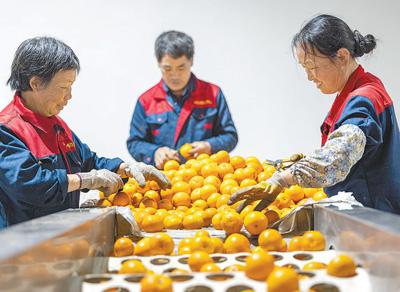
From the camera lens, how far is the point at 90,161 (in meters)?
2.46

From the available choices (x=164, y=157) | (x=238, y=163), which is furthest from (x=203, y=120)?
(x=238, y=163)

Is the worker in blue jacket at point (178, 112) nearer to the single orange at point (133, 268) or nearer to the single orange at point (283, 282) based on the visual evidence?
the single orange at point (133, 268)

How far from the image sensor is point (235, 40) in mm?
5223

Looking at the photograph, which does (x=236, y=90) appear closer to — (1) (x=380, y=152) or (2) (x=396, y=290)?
(1) (x=380, y=152)

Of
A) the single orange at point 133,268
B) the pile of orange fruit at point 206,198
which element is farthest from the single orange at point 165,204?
the single orange at point 133,268

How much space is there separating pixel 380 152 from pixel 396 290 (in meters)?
1.01

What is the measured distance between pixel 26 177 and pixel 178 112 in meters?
2.05

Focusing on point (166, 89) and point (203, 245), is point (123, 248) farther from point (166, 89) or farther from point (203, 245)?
point (166, 89)

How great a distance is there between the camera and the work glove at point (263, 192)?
1832mm

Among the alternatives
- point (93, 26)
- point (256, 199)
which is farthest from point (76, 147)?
point (93, 26)

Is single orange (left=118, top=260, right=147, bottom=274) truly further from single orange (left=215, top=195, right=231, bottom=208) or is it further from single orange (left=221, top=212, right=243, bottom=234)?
single orange (left=215, top=195, right=231, bottom=208)

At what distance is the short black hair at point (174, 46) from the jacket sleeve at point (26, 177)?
183 centimetres

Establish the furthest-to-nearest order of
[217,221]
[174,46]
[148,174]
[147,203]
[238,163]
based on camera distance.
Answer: [174,46]
[238,163]
[148,174]
[147,203]
[217,221]

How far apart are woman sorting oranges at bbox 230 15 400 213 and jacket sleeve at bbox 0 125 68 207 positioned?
0.66 metres
